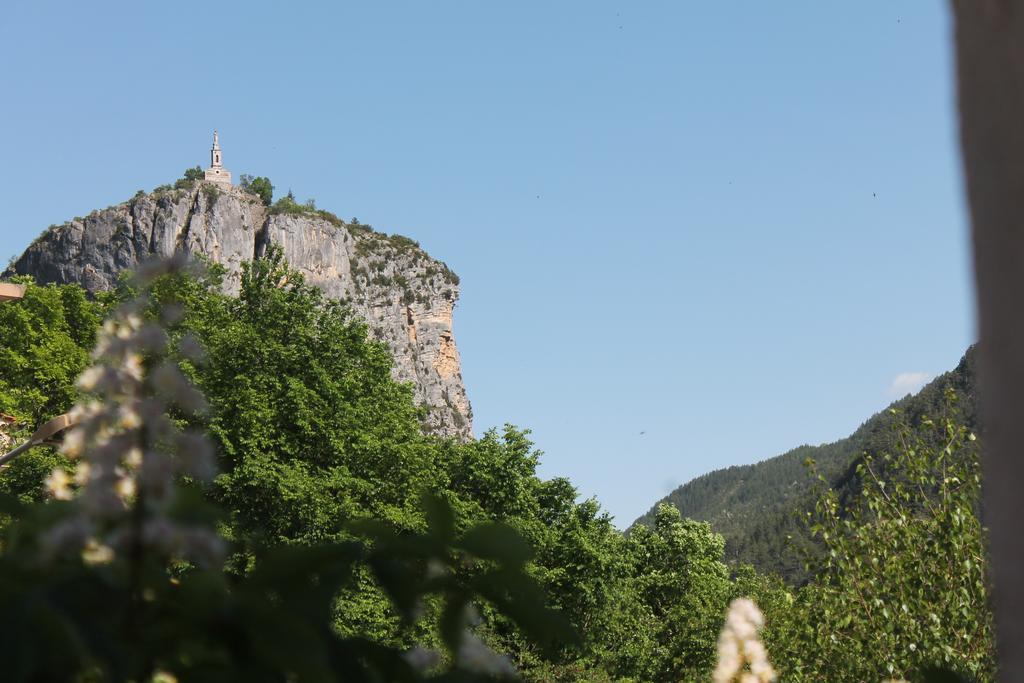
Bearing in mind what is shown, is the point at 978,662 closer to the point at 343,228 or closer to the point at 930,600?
the point at 930,600

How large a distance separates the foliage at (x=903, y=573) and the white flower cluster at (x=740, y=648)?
7050 millimetres

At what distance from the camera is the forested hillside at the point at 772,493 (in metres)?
73.1

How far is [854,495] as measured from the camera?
13.9m

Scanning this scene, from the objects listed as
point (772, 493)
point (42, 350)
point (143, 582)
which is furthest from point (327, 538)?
point (772, 493)

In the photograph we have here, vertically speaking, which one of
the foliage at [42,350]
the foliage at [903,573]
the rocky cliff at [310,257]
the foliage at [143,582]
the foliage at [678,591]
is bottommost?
the foliage at [143,582]

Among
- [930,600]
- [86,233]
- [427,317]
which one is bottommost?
[930,600]

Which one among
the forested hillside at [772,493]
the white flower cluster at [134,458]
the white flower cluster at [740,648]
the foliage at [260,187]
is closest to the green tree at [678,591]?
the forested hillside at [772,493]

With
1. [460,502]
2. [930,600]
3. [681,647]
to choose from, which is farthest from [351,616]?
[681,647]

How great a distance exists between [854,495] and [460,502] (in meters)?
18.2

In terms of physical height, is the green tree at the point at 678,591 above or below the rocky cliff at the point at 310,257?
below

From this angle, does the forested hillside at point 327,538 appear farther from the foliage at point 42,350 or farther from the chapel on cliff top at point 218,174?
the chapel on cliff top at point 218,174

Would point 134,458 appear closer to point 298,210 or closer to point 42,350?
point 42,350

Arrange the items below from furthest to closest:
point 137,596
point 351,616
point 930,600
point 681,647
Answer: point 681,647 → point 351,616 → point 930,600 → point 137,596

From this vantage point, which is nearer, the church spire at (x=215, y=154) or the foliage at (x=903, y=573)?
the foliage at (x=903, y=573)
